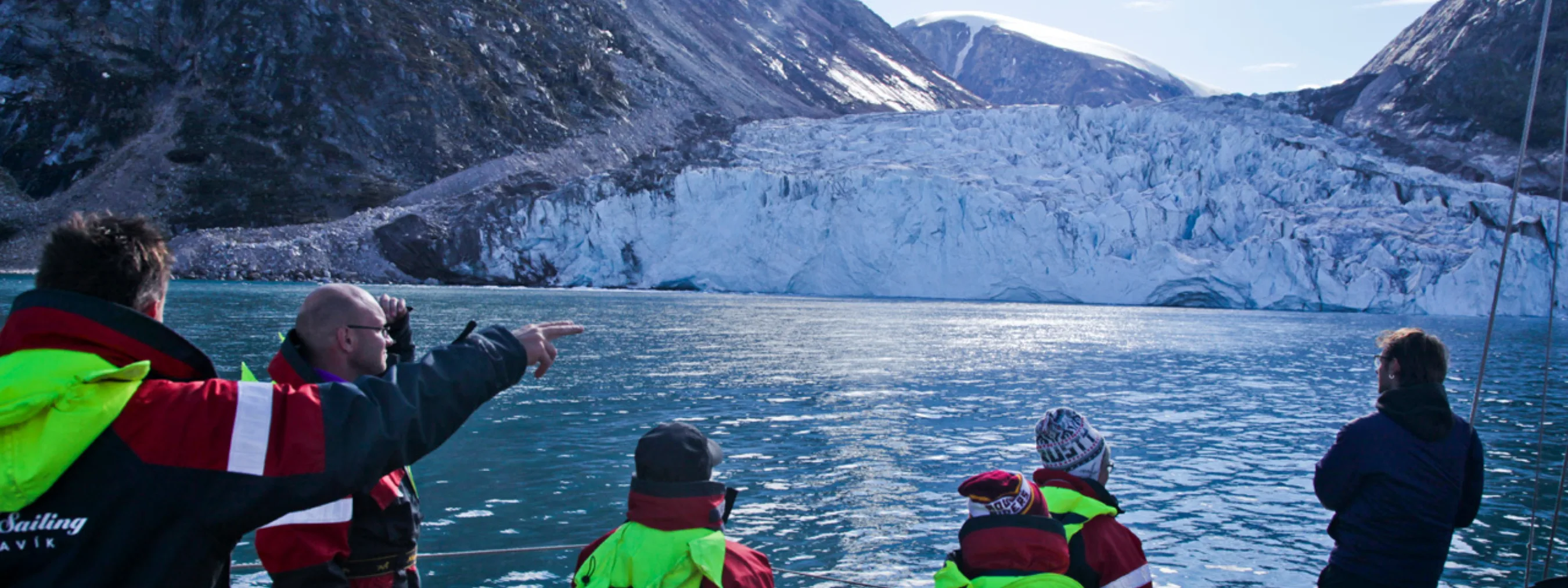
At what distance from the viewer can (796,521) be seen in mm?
5598

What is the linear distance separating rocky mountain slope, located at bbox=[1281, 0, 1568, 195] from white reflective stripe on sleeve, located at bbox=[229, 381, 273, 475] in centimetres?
5148

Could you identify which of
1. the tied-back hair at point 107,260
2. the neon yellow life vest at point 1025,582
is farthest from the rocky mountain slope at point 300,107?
the tied-back hair at point 107,260

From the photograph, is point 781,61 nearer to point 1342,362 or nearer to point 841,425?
point 1342,362

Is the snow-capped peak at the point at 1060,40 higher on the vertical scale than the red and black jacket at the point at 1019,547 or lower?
higher

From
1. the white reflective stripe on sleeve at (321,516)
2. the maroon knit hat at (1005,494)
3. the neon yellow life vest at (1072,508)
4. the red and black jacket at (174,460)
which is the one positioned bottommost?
the white reflective stripe on sleeve at (321,516)

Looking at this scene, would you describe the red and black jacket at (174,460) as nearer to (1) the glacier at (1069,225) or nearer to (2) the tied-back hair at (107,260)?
(2) the tied-back hair at (107,260)

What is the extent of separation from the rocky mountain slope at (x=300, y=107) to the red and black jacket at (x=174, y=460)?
164ft

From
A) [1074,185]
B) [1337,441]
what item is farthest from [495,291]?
[1337,441]

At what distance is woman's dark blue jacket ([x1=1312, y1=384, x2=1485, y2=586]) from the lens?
8.13ft

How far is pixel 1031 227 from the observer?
Result: 105 feet

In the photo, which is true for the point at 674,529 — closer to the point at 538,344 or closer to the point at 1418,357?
the point at 538,344

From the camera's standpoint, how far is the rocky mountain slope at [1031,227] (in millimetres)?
30984

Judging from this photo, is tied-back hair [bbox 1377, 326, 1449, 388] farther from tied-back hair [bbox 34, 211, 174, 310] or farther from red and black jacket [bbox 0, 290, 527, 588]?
tied-back hair [bbox 34, 211, 174, 310]

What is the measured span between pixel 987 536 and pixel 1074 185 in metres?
34.9
